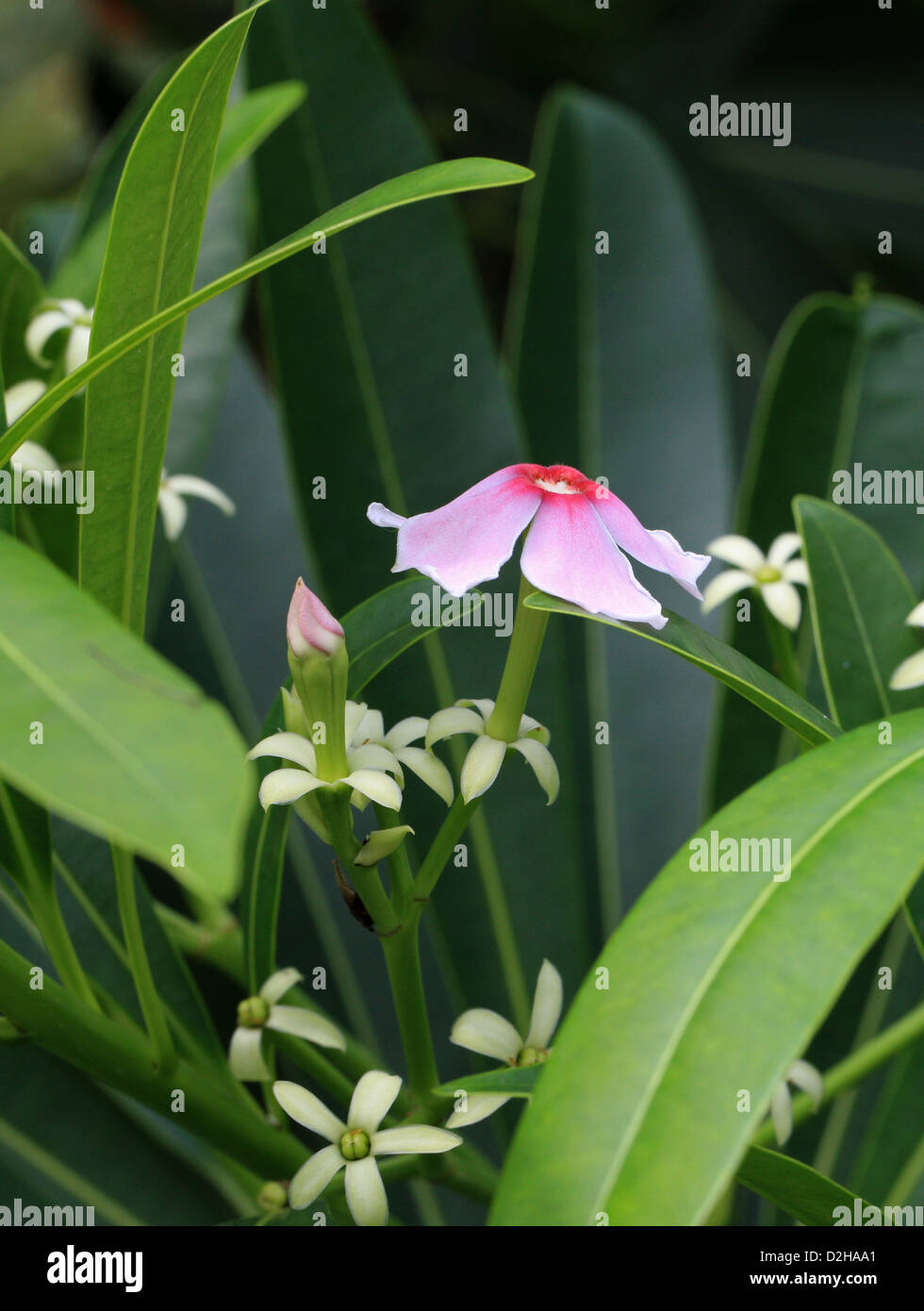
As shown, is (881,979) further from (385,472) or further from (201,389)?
(201,389)

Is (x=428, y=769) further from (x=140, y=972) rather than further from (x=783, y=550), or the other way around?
(x=783, y=550)

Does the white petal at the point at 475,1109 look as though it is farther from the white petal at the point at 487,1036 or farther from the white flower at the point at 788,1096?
the white flower at the point at 788,1096

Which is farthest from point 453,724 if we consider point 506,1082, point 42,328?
point 42,328

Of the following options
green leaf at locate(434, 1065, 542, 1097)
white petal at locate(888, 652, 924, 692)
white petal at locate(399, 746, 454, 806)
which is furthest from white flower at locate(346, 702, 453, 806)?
white petal at locate(888, 652, 924, 692)

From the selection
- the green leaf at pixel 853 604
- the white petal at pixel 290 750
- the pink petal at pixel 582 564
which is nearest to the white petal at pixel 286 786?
the white petal at pixel 290 750
